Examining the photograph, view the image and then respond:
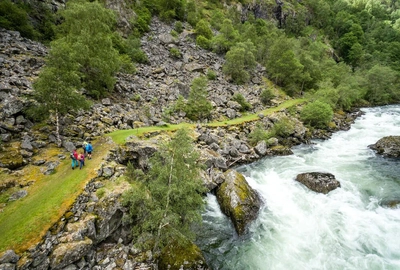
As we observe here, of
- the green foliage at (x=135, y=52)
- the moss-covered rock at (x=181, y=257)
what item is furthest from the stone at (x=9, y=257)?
the green foliage at (x=135, y=52)

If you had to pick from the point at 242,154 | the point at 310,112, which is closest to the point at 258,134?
the point at 242,154

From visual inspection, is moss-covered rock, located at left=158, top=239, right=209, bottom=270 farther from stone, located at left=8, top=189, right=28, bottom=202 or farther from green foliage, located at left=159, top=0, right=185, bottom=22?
green foliage, located at left=159, top=0, right=185, bottom=22

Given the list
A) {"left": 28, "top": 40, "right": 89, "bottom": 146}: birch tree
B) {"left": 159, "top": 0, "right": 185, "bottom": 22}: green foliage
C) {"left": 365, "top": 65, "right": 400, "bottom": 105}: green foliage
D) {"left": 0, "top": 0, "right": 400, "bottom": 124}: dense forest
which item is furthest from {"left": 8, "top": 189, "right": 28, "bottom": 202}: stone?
{"left": 365, "top": 65, "right": 400, "bottom": 105}: green foliage

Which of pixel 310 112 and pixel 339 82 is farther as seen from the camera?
pixel 339 82

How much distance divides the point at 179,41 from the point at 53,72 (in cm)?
4653

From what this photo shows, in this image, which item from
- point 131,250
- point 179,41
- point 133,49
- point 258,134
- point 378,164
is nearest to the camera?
point 131,250

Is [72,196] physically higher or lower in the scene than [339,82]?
lower

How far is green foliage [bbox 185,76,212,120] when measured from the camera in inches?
1430

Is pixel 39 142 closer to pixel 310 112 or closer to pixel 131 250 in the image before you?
pixel 131 250

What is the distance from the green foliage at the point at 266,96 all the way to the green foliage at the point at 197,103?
19157 millimetres

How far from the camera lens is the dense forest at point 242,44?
1117 inches

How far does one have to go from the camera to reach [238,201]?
1941 centimetres

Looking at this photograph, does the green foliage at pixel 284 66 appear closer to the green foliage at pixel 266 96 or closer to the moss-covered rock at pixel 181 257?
the green foliage at pixel 266 96

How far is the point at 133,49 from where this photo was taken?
46.6 metres
